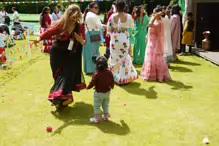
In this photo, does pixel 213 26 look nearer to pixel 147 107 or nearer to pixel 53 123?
pixel 147 107

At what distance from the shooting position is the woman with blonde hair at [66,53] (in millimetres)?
4742

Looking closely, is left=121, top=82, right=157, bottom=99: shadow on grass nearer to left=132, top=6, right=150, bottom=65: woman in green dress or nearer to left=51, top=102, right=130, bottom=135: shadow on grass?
left=51, top=102, right=130, bottom=135: shadow on grass

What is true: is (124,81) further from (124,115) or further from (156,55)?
(124,115)

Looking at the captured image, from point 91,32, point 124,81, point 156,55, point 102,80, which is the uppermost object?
point 91,32

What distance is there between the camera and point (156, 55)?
6938mm

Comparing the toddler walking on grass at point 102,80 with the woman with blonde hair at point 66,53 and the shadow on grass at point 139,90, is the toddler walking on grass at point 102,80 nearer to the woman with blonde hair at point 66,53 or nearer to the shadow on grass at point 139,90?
the woman with blonde hair at point 66,53

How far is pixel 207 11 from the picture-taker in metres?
11.2

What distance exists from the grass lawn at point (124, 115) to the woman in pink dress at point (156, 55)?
0.27 meters

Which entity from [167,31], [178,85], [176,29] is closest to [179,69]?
[167,31]

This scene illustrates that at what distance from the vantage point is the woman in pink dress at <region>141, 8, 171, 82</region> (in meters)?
6.70

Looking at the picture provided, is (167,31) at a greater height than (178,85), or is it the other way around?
(167,31)

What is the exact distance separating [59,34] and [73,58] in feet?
1.57

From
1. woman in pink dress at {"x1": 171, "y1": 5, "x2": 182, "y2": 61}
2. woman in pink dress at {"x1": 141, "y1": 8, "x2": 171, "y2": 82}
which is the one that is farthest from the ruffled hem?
woman in pink dress at {"x1": 171, "y1": 5, "x2": 182, "y2": 61}

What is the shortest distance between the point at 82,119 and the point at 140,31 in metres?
4.60
